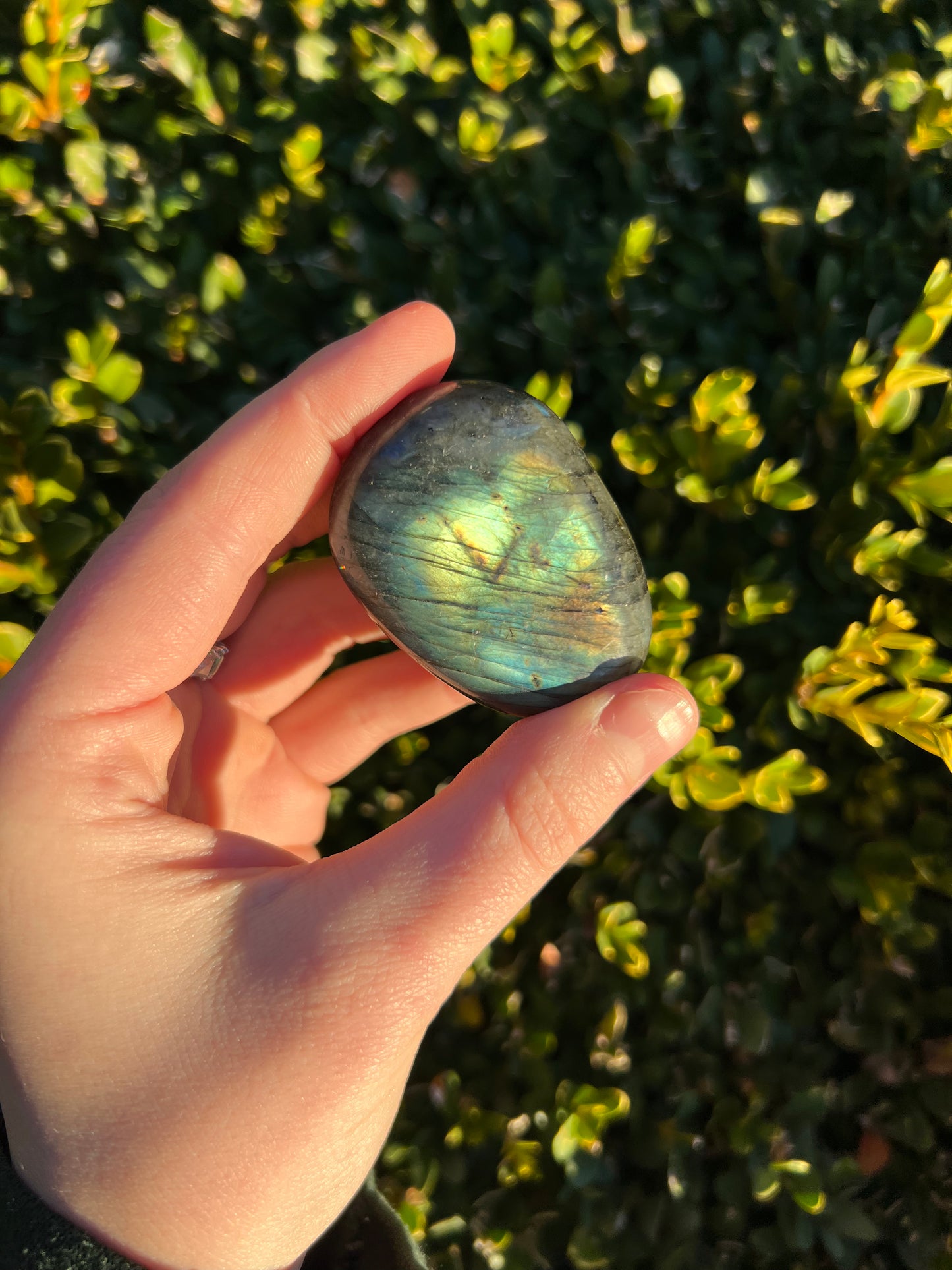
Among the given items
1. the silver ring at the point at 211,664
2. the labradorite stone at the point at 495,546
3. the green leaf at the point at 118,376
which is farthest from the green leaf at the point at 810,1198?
the green leaf at the point at 118,376

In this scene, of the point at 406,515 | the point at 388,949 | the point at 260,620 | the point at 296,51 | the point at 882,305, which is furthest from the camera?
the point at 260,620

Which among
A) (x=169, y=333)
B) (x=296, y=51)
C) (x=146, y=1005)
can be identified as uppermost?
(x=296, y=51)

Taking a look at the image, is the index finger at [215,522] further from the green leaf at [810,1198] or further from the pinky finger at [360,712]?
the green leaf at [810,1198]

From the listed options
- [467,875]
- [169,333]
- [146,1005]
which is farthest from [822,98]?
[146,1005]

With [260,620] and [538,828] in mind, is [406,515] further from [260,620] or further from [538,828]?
[260,620]

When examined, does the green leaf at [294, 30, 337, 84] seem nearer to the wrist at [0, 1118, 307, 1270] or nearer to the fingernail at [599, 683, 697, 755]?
the fingernail at [599, 683, 697, 755]

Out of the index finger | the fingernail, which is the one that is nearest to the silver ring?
the index finger
